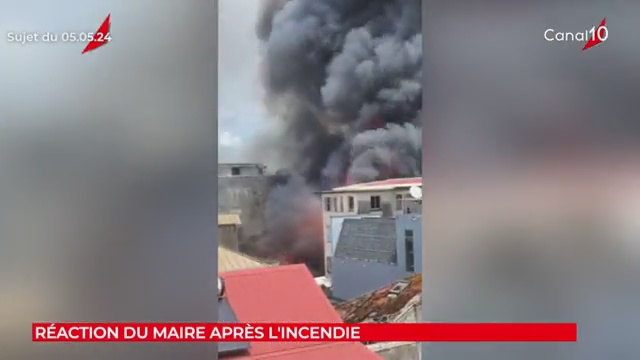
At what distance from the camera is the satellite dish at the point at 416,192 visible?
155 centimetres

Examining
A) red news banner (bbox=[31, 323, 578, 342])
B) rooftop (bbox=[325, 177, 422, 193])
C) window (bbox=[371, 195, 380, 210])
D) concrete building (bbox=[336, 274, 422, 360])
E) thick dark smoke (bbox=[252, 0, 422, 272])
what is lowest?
red news banner (bbox=[31, 323, 578, 342])

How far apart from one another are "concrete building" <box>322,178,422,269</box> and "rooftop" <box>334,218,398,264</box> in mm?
20

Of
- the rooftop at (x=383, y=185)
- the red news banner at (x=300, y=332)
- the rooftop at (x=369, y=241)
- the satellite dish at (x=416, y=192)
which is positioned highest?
the rooftop at (x=383, y=185)

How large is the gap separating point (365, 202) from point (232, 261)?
47cm

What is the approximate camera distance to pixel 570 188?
5.14ft

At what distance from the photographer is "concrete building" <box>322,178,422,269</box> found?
5.08 feet

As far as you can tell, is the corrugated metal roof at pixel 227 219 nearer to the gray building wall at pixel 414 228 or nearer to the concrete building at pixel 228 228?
the concrete building at pixel 228 228

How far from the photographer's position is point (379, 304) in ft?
5.08

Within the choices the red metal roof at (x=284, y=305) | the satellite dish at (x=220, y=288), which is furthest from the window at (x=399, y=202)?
the satellite dish at (x=220, y=288)

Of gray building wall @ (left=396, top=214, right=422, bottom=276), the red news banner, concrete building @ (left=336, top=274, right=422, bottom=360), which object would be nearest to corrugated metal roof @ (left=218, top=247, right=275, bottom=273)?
the red news banner

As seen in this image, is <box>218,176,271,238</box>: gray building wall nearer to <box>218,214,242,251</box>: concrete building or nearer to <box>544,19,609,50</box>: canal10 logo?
<box>218,214,242,251</box>: concrete building

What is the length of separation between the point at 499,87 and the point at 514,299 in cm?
71

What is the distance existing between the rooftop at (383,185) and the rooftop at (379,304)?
1.01 ft

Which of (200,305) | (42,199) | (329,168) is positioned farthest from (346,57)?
(42,199)
